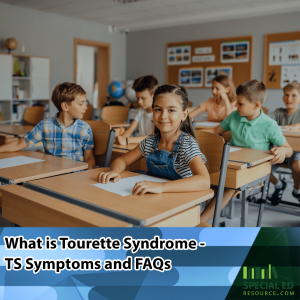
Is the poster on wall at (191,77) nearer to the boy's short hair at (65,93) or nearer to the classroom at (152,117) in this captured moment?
the classroom at (152,117)

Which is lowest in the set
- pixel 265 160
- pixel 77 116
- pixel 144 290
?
pixel 144 290

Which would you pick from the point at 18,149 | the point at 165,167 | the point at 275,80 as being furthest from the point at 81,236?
the point at 275,80

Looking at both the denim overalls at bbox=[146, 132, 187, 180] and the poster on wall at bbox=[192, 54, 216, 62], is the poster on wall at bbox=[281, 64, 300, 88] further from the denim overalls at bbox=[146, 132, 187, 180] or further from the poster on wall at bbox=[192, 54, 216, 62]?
the denim overalls at bbox=[146, 132, 187, 180]

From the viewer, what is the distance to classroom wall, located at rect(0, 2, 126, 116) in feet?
19.3

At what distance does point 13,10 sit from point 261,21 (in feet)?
14.3

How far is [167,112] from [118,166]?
320mm

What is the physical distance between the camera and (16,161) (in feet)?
5.64

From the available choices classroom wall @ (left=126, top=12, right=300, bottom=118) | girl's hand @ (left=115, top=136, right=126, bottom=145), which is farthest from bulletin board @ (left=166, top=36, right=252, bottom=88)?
girl's hand @ (left=115, top=136, right=126, bottom=145)

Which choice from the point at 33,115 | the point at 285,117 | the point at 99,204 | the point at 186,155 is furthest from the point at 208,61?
the point at 99,204

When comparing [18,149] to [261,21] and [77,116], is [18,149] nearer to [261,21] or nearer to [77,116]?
[77,116]

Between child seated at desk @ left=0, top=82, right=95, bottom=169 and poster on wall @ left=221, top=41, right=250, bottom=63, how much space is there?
4.92 meters

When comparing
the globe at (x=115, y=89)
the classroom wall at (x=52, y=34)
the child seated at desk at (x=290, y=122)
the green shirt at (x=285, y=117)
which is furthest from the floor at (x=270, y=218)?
the classroom wall at (x=52, y=34)

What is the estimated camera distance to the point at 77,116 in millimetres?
2086

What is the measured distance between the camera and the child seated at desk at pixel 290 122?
2.65 m
